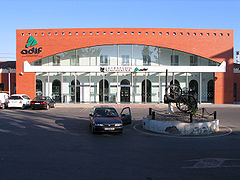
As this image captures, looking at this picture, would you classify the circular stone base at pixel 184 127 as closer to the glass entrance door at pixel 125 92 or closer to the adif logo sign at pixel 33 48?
the glass entrance door at pixel 125 92

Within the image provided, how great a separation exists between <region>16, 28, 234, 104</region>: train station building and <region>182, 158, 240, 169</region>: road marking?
82.2 feet

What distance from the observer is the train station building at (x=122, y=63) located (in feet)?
103

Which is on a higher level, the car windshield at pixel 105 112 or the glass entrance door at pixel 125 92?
the glass entrance door at pixel 125 92

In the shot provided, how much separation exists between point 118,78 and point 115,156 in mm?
25491

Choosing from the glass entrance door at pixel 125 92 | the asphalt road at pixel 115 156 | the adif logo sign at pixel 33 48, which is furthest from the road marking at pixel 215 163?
the adif logo sign at pixel 33 48

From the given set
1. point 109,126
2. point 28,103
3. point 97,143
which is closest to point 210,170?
point 97,143

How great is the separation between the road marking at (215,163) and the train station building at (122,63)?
25.0 meters

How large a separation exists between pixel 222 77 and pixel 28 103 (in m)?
25.7

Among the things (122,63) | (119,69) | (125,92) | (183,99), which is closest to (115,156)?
(183,99)

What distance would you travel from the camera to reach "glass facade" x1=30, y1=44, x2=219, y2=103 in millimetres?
31984

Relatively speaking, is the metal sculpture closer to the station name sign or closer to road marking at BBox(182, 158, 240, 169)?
road marking at BBox(182, 158, 240, 169)

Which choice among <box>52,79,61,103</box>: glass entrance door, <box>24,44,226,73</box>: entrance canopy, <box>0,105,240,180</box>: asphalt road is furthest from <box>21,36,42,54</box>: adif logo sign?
<box>0,105,240,180</box>: asphalt road

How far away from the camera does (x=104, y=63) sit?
32094mm

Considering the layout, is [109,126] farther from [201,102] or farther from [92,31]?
[201,102]
